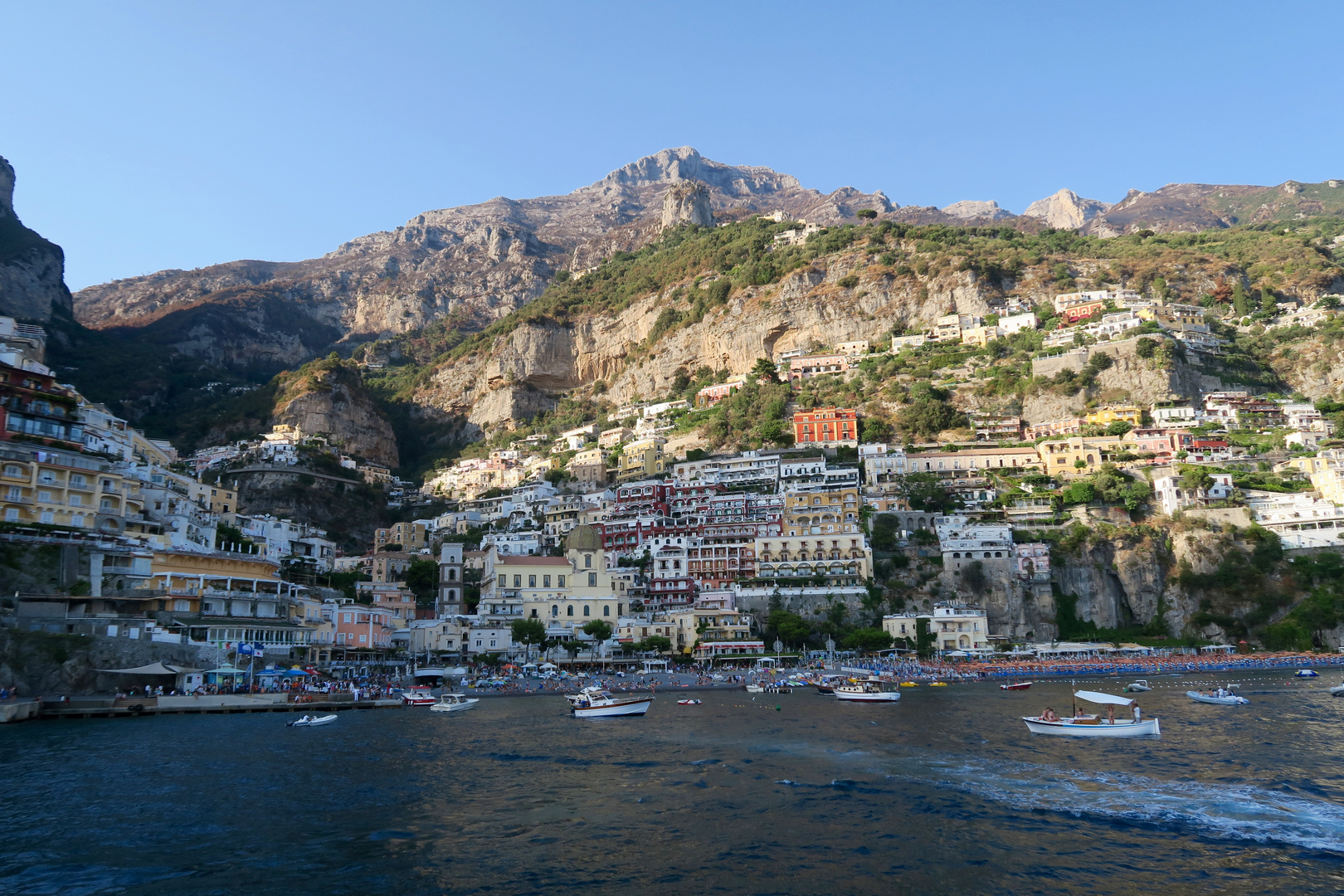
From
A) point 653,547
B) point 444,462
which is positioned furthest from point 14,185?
point 653,547

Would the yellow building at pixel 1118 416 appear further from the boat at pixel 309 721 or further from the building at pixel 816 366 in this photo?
the boat at pixel 309 721

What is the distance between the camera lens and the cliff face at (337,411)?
391 feet

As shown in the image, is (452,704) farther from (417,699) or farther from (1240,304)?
(1240,304)

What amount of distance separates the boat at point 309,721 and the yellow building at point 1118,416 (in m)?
77.0

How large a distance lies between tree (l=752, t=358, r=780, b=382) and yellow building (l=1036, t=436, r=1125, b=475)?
34.9 meters

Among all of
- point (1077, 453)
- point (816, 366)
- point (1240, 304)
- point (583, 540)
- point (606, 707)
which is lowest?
point (606, 707)

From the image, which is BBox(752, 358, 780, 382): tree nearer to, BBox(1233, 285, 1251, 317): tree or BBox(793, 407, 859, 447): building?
BBox(793, 407, 859, 447): building

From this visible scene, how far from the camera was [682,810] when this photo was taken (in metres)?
23.3

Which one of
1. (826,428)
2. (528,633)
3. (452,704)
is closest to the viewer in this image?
(452,704)

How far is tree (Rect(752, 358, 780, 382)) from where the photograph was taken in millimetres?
113113

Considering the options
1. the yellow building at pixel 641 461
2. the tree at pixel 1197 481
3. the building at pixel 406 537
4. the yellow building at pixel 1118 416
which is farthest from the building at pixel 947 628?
the building at pixel 406 537

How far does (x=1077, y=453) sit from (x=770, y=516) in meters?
29.8

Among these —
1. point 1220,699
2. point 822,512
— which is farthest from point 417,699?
point 1220,699

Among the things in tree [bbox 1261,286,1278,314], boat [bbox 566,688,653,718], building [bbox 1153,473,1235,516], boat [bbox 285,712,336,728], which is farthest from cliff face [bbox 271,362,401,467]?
tree [bbox 1261,286,1278,314]
